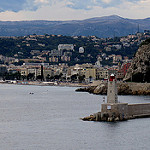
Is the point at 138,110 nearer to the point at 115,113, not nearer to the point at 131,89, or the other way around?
the point at 115,113

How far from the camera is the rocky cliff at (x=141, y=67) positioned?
114062mm

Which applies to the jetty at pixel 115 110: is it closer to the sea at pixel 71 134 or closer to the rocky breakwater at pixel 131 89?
the sea at pixel 71 134

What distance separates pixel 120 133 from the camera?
45.2 meters

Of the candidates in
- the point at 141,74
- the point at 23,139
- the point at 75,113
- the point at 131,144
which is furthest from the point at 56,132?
the point at 141,74

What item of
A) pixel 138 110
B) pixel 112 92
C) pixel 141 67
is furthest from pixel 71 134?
pixel 141 67

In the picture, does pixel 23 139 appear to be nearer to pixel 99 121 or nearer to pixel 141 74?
pixel 99 121

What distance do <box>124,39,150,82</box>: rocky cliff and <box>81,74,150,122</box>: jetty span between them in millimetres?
58981

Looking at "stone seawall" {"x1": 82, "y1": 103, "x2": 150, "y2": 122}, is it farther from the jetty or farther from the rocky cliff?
the rocky cliff

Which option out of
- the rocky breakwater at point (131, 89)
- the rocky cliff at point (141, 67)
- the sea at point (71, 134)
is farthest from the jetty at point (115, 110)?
the rocky cliff at point (141, 67)

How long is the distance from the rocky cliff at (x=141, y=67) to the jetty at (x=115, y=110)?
5898cm

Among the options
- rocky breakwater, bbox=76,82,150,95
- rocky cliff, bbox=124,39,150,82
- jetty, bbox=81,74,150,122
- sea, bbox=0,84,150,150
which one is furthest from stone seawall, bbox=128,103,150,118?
rocky cliff, bbox=124,39,150,82

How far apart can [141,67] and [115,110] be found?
69406 millimetres

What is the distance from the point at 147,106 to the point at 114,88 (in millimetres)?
4469

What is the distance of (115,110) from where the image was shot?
162 ft
